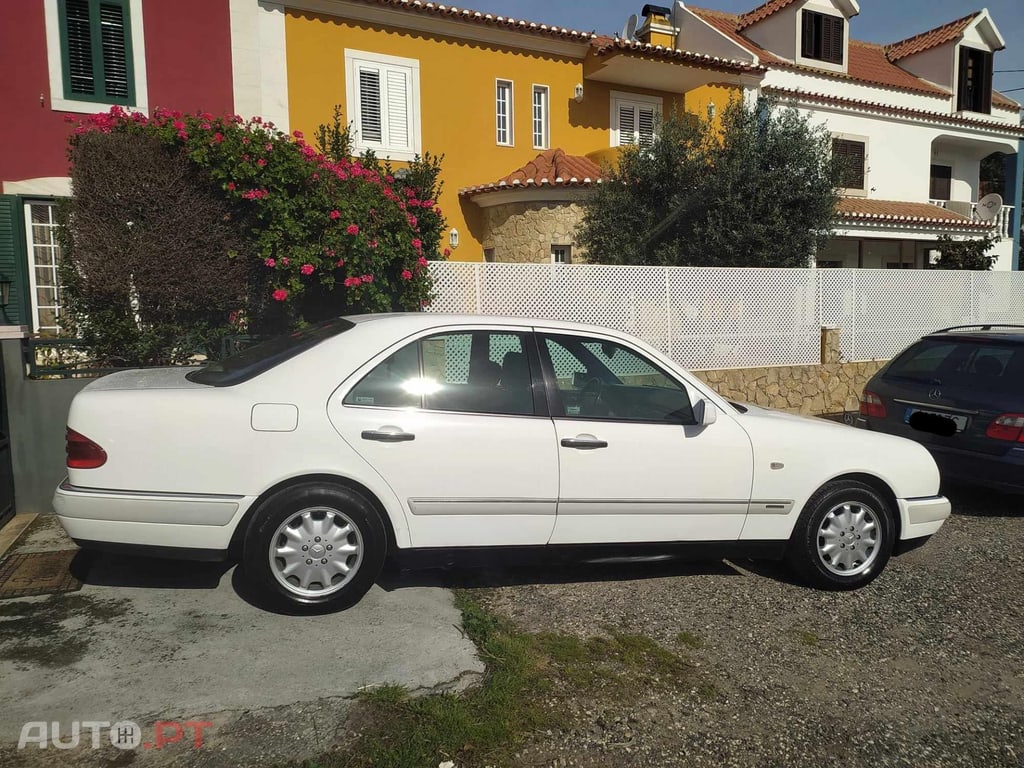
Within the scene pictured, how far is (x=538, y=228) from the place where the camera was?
43.0 feet

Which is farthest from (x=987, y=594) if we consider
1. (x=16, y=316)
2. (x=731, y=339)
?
(x=16, y=316)

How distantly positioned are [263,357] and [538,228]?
9.51 m

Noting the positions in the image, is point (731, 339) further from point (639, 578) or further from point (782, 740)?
point (782, 740)

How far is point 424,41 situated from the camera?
13711 mm

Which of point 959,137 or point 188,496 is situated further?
point 959,137

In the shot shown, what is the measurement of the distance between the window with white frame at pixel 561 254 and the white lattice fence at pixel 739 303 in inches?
141

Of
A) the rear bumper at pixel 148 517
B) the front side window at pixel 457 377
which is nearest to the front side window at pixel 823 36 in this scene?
the front side window at pixel 457 377

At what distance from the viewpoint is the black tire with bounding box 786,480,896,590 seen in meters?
4.45

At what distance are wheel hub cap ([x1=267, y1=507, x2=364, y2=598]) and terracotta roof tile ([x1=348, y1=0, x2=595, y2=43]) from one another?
1158cm

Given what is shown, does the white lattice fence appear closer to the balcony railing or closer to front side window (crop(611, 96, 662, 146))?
front side window (crop(611, 96, 662, 146))

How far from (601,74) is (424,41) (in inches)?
147

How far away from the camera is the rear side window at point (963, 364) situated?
6.15m

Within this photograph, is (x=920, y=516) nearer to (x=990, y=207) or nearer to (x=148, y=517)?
(x=148, y=517)

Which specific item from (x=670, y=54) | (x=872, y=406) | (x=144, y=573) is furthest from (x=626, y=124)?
(x=144, y=573)
